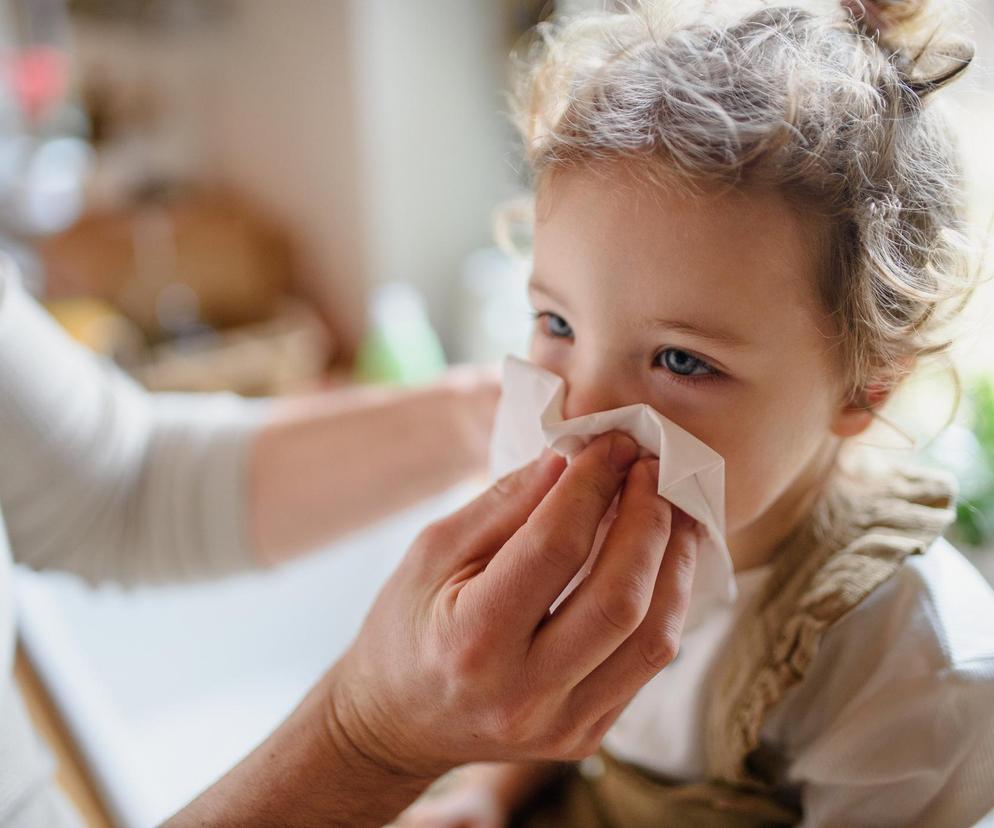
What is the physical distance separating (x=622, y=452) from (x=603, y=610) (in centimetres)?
11

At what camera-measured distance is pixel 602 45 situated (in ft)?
2.14

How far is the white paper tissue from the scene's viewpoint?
0.54 metres

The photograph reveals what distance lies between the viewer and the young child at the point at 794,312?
Result: 543 millimetres

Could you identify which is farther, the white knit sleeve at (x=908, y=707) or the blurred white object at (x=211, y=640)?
the blurred white object at (x=211, y=640)

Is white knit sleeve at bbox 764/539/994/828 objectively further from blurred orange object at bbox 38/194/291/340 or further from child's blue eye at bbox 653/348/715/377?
blurred orange object at bbox 38/194/291/340

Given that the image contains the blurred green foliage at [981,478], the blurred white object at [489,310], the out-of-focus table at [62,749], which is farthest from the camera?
the blurred white object at [489,310]

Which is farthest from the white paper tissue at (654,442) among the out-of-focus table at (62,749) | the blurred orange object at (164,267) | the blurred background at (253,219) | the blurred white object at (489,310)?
the blurred orange object at (164,267)

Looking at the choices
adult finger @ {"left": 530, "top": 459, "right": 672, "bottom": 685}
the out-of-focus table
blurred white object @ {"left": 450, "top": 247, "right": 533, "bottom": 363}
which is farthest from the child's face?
blurred white object @ {"left": 450, "top": 247, "right": 533, "bottom": 363}

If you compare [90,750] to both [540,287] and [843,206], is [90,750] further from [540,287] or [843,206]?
[843,206]

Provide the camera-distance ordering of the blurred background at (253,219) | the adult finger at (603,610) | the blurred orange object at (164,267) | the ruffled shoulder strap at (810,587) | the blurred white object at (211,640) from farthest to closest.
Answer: the blurred orange object at (164,267)
the blurred background at (253,219)
the blurred white object at (211,640)
the ruffled shoulder strap at (810,587)
the adult finger at (603,610)

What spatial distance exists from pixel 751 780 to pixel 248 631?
2.66 ft

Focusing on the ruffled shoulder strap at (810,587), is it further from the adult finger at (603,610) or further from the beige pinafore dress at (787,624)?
the adult finger at (603,610)

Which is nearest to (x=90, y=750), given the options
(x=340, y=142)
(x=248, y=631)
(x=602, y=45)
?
(x=248, y=631)

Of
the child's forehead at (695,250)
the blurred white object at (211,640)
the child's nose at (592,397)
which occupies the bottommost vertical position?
the blurred white object at (211,640)
